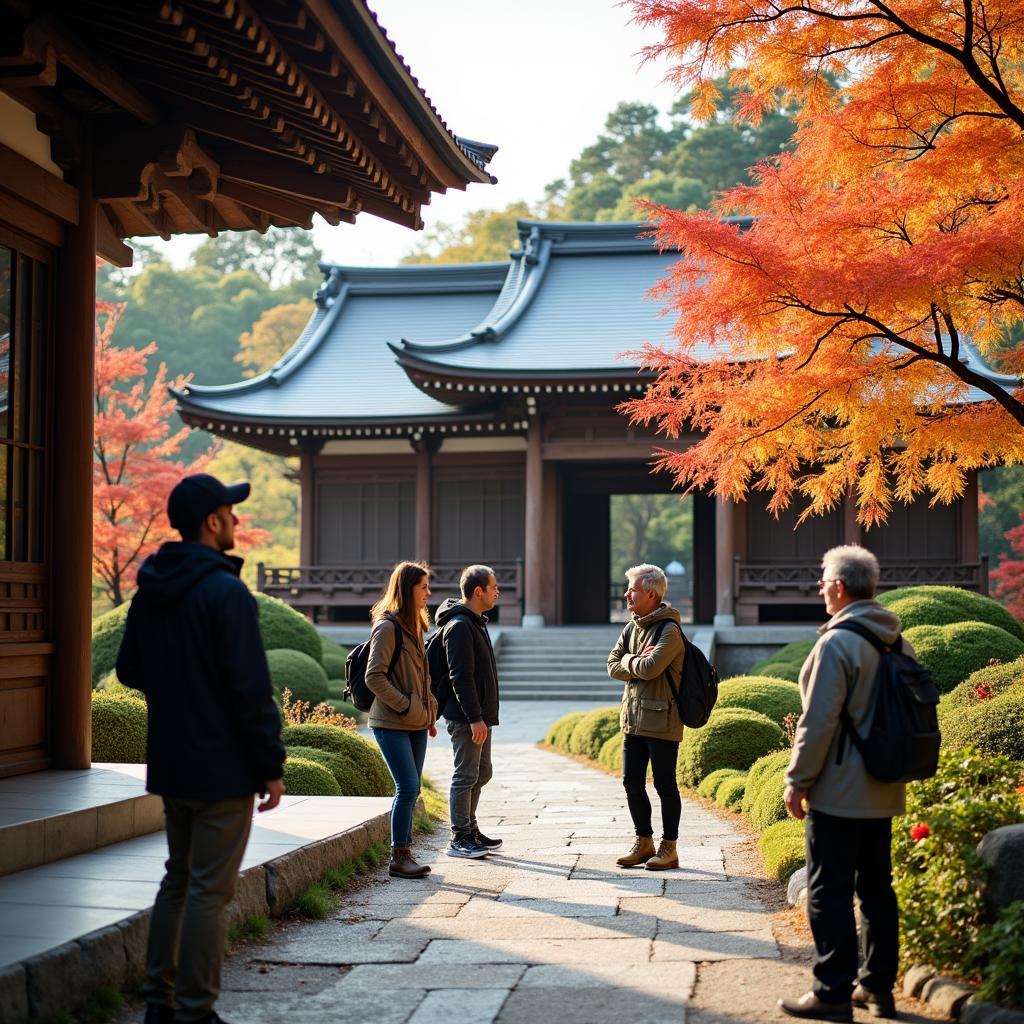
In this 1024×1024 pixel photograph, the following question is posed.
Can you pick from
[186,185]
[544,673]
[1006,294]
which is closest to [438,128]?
[186,185]

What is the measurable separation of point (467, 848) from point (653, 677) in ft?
5.42

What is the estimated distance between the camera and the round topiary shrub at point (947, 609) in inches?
580

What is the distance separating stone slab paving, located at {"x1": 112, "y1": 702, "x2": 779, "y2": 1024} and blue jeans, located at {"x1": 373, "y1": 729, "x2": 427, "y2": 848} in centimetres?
Result: 30

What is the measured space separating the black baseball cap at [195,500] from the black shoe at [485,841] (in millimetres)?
4164

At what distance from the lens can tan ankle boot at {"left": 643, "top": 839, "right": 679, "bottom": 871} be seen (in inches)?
286

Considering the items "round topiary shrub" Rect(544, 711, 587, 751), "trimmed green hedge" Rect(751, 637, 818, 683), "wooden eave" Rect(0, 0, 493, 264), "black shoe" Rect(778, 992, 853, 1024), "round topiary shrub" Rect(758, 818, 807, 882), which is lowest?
"round topiary shrub" Rect(544, 711, 587, 751)

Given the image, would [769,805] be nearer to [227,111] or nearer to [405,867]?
[405,867]

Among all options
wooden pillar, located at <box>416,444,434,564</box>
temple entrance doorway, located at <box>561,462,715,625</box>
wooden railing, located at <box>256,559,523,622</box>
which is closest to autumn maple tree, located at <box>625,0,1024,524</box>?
wooden railing, located at <box>256,559,523,622</box>

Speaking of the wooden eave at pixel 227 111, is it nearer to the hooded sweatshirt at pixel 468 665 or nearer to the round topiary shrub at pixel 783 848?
the hooded sweatshirt at pixel 468 665

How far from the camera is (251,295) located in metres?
57.7

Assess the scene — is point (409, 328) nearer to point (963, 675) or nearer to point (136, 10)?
point (963, 675)

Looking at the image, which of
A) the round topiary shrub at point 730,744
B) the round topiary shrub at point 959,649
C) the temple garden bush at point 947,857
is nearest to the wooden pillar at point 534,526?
the round topiary shrub at point 959,649

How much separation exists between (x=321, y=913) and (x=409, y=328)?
23.7 metres

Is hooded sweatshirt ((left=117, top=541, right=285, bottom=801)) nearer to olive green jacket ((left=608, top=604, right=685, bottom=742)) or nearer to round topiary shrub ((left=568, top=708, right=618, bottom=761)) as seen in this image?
olive green jacket ((left=608, top=604, right=685, bottom=742))
